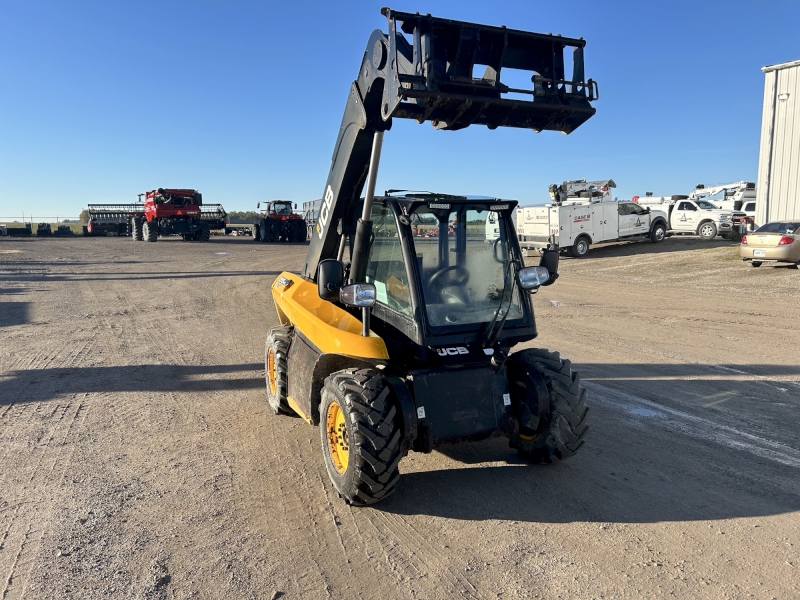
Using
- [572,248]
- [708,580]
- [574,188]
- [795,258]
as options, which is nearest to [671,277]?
[795,258]

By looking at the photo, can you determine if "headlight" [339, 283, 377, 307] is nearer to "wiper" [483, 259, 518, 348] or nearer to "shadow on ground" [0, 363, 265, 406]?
"wiper" [483, 259, 518, 348]

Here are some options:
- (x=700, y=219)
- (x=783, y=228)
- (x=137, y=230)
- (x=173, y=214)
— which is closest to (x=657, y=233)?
(x=700, y=219)

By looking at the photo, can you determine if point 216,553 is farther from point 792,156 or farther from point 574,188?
point 574,188

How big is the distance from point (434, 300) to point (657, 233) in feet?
78.5

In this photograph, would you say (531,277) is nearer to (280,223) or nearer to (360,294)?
(360,294)

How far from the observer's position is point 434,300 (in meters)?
4.45

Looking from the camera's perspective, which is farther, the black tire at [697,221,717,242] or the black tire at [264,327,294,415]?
the black tire at [697,221,717,242]

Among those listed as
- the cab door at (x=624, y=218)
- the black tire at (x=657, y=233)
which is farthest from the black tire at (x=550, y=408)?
the black tire at (x=657, y=233)

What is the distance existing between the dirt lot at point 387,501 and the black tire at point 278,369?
0.17m

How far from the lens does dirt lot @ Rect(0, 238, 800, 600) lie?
3.41 m

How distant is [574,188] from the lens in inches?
1061

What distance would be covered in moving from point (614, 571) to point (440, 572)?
3.19ft

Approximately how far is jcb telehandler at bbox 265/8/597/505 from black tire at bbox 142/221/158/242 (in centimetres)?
3260

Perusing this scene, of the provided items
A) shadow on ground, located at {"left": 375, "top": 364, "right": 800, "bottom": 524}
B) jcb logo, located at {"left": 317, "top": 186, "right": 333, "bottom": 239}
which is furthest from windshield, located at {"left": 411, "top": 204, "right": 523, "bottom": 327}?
jcb logo, located at {"left": 317, "top": 186, "right": 333, "bottom": 239}
